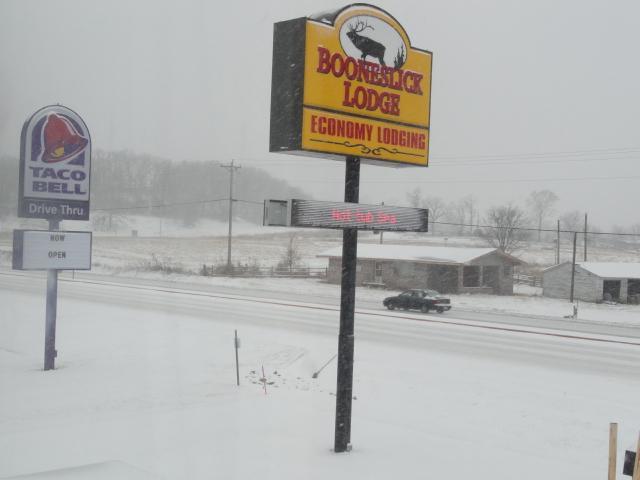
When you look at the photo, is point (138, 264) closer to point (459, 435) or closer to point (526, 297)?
point (526, 297)

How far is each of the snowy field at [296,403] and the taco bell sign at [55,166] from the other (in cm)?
398

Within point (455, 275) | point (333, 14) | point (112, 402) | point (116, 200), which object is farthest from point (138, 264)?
point (333, 14)

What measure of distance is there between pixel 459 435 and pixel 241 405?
4104mm

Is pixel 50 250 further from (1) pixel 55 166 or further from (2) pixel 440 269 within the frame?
(2) pixel 440 269

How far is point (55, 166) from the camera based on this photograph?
50.5 ft

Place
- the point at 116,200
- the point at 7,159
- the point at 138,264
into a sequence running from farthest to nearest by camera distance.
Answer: the point at 116,200
the point at 138,264
the point at 7,159

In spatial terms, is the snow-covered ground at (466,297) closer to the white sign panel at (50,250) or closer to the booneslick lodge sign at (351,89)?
the white sign panel at (50,250)

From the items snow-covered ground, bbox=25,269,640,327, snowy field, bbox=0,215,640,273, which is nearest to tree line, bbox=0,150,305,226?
snowy field, bbox=0,215,640,273

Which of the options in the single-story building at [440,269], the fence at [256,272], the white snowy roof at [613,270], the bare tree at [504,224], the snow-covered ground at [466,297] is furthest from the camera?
the bare tree at [504,224]

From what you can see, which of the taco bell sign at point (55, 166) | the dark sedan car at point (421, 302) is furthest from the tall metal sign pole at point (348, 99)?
the dark sedan car at point (421, 302)

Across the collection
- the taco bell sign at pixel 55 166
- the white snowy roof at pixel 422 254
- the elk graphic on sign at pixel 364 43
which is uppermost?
the elk graphic on sign at pixel 364 43

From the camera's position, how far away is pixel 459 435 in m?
10.9

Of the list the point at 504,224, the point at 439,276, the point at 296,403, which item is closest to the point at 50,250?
the point at 296,403

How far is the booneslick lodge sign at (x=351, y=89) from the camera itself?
8.77 meters
